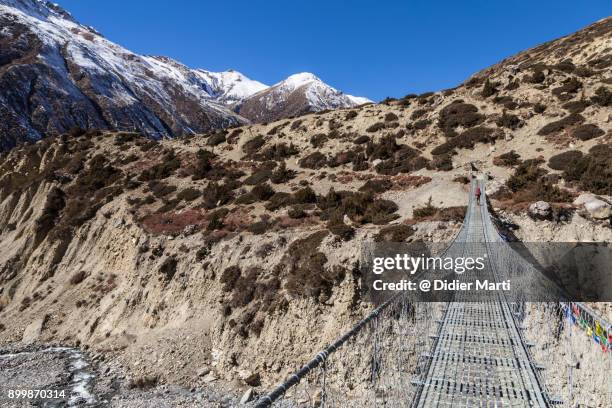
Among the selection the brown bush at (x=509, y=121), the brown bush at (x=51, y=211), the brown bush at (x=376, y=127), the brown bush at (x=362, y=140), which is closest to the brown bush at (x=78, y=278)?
the brown bush at (x=51, y=211)

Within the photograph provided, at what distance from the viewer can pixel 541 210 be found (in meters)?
19.6

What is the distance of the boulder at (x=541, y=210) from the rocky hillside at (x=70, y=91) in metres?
90.3

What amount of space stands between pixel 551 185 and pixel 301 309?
17.1 m

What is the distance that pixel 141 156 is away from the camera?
42.8 metres

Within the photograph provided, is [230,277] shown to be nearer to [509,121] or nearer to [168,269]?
[168,269]

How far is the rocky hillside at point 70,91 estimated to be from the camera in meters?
103

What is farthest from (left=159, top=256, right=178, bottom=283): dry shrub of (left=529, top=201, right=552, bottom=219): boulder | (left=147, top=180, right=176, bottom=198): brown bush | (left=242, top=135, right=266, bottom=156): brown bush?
(left=242, top=135, right=266, bottom=156): brown bush

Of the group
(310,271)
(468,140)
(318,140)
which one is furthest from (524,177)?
(318,140)

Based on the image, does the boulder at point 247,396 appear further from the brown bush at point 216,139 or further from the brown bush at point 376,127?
the brown bush at point 216,139

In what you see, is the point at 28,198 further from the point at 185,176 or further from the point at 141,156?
the point at 185,176

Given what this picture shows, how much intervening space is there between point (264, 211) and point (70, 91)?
12429 centimetres

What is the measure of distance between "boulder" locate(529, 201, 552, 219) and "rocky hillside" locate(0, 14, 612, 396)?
0.07 m

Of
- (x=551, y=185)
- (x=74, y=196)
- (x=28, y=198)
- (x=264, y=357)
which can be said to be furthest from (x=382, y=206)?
(x=28, y=198)

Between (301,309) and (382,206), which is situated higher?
(382,206)
